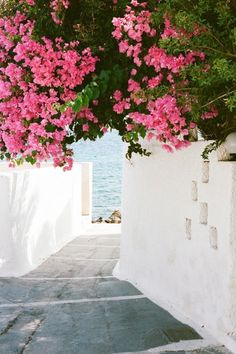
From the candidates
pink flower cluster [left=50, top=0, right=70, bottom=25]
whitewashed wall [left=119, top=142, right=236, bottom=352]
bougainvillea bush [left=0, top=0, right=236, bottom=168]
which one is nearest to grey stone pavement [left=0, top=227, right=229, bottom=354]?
whitewashed wall [left=119, top=142, right=236, bottom=352]

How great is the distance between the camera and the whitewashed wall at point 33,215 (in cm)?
1180

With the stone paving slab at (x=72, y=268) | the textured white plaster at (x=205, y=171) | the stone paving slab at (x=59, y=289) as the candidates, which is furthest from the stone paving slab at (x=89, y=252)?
the textured white plaster at (x=205, y=171)

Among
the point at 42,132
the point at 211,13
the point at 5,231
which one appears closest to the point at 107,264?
the point at 5,231

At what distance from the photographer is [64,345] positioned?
7.00 metres

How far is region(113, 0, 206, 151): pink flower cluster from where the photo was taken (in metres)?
5.59

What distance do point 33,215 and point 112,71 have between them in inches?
310

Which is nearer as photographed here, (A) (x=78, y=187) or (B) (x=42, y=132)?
(B) (x=42, y=132)

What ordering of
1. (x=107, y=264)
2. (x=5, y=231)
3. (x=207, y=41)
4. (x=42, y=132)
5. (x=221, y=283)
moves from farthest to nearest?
(x=107, y=264) → (x=5, y=231) → (x=221, y=283) → (x=42, y=132) → (x=207, y=41)

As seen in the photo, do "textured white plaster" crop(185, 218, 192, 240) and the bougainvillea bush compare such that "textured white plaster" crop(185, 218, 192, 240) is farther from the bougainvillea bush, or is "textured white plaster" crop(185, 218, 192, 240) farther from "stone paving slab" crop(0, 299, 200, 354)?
the bougainvillea bush

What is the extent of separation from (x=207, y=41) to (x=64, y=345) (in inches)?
152

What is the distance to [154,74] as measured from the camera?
19.9 feet

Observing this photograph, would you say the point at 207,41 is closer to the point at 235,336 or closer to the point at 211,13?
the point at 211,13

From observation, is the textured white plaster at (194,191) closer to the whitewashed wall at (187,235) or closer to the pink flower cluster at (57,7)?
the whitewashed wall at (187,235)

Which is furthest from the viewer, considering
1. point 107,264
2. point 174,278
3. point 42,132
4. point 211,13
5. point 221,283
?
point 107,264
